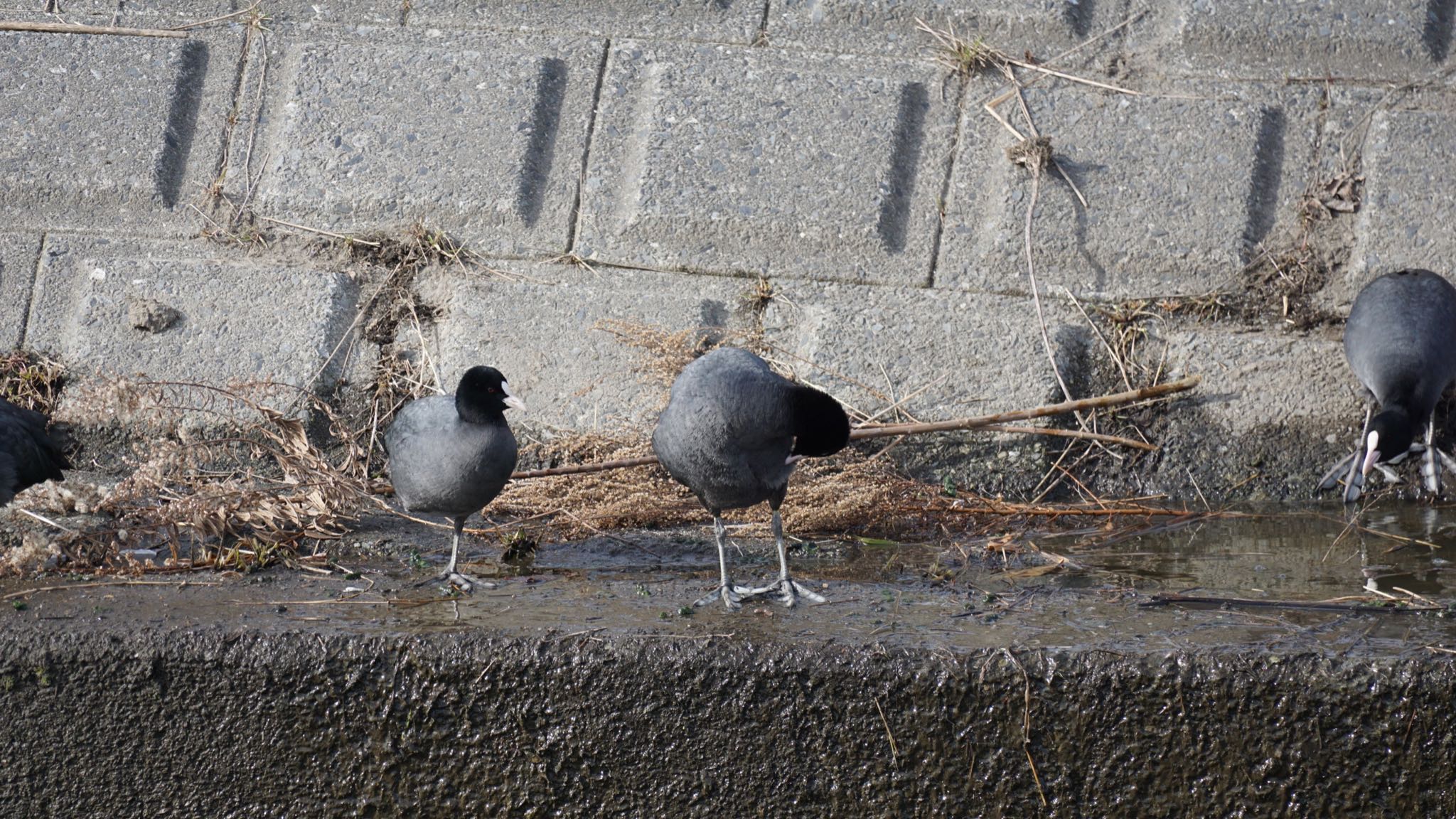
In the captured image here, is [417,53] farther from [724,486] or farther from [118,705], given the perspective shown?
[118,705]

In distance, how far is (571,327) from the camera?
3.75 m

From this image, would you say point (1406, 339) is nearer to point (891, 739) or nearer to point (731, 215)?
point (731, 215)

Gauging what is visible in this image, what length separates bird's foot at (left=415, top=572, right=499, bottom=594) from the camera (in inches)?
102

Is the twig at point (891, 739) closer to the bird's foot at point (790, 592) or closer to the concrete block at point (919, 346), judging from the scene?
the bird's foot at point (790, 592)

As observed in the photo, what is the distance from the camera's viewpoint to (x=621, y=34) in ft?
14.4

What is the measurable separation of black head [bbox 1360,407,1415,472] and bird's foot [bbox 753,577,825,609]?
1.62 metres

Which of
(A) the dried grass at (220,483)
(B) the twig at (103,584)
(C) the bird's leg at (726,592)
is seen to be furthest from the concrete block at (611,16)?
(B) the twig at (103,584)

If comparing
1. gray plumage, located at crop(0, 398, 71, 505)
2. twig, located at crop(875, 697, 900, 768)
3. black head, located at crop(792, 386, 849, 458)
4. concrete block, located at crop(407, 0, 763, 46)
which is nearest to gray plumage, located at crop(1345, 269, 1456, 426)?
black head, located at crop(792, 386, 849, 458)

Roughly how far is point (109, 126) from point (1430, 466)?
412 centimetres

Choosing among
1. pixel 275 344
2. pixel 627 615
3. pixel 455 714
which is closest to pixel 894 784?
pixel 627 615

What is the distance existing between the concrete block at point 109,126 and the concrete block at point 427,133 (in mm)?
162

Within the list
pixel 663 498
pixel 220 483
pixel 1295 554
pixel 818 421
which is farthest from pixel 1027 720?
pixel 220 483

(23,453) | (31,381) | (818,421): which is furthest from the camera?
(31,381)

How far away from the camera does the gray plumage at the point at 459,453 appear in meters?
2.92
